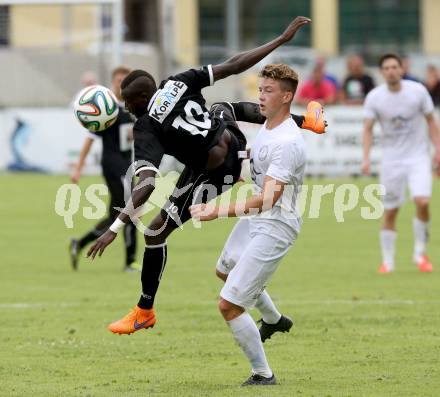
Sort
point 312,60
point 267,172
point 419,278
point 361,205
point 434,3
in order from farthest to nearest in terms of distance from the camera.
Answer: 1. point 434,3
2. point 312,60
3. point 361,205
4. point 419,278
5. point 267,172

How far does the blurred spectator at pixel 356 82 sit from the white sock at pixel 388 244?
1137 cm

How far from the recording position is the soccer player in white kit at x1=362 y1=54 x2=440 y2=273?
47.6ft

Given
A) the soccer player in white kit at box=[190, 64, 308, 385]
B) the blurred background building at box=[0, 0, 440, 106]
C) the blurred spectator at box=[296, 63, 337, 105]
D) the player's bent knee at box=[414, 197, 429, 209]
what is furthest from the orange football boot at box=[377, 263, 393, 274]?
the blurred background building at box=[0, 0, 440, 106]


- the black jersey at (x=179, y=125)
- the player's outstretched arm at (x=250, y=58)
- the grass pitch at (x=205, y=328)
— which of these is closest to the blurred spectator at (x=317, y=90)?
the grass pitch at (x=205, y=328)

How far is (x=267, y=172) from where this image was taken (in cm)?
827

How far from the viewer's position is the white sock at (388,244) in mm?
14828

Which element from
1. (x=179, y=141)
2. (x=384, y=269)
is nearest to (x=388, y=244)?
(x=384, y=269)

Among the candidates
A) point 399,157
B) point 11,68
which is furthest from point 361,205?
point 11,68

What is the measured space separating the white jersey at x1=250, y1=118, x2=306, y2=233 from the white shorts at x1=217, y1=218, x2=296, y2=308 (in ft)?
0.23

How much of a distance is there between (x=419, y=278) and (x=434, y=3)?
4160cm

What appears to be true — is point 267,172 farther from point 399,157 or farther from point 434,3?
point 434,3

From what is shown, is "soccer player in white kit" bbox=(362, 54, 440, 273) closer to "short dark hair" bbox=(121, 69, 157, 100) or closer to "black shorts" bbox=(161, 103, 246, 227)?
"black shorts" bbox=(161, 103, 246, 227)

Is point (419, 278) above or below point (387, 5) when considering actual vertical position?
below

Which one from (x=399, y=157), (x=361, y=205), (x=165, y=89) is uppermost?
(x=165, y=89)
